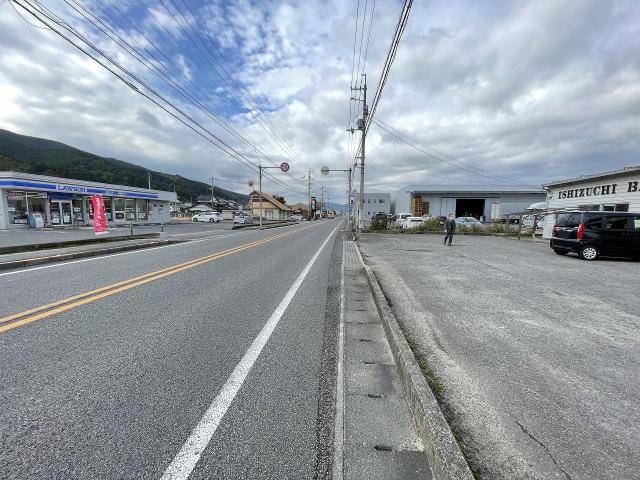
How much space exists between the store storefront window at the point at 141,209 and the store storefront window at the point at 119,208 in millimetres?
2313

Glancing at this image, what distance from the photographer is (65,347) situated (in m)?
3.46

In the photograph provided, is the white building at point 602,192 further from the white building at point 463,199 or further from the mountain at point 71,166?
the mountain at point 71,166

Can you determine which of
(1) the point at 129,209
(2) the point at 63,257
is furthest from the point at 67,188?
(2) the point at 63,257

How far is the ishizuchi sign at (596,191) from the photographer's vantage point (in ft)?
57.4

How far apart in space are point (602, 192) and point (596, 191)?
63cm

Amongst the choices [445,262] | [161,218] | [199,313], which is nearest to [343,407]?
[199,313]

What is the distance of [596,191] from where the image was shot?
20.3m

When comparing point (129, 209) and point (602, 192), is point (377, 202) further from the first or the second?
point (602, 192)

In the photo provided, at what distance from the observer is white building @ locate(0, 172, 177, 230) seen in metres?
22.3

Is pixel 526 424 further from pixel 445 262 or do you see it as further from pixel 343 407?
pixel 445 262

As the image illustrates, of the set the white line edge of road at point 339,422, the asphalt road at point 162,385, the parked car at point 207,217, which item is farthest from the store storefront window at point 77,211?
the white line edge of road at point 339,422

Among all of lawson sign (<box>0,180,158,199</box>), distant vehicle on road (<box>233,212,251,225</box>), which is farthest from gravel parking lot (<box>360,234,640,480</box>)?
distant vehicle on road (<box>233,212,251,225</box>)

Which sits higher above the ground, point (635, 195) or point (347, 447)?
point (635, 195)

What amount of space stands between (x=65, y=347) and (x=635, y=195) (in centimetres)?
2478
